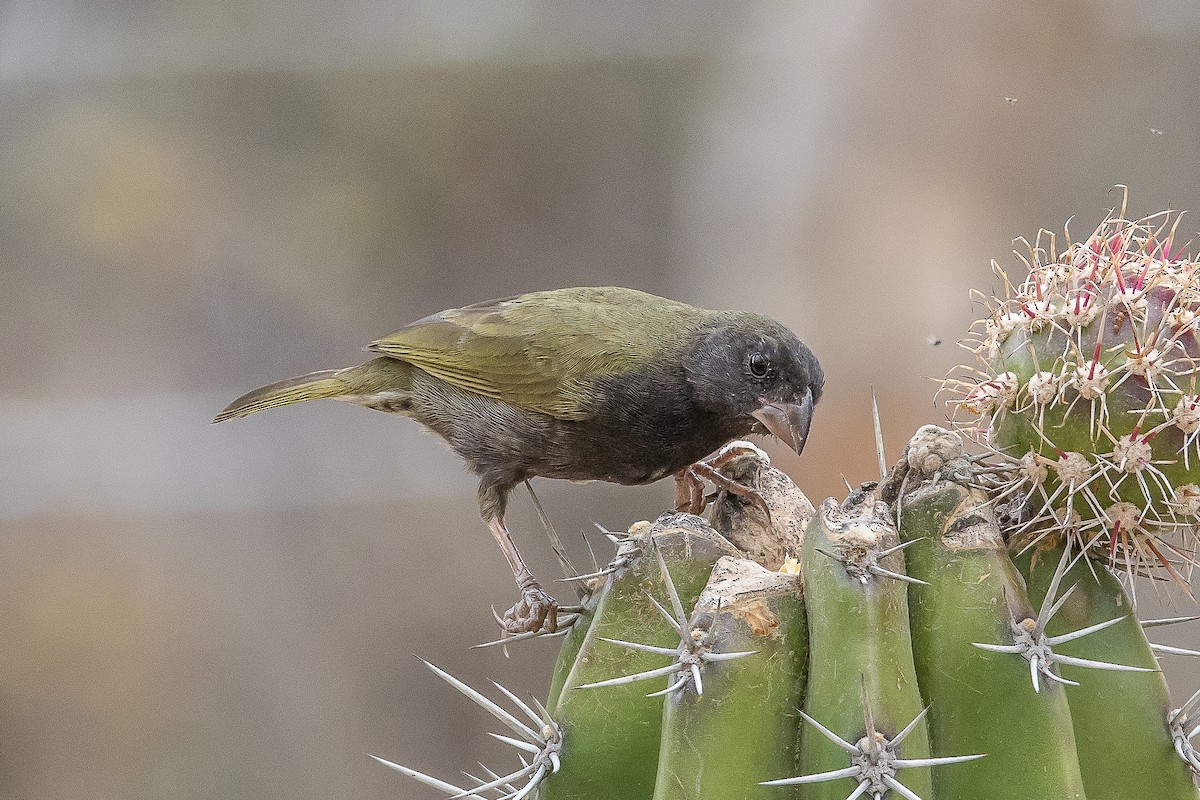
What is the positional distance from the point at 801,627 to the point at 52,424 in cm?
440

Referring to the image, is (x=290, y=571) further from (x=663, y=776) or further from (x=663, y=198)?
(x=663, y=776)

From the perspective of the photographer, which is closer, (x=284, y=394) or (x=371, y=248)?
(x=284, y=394)

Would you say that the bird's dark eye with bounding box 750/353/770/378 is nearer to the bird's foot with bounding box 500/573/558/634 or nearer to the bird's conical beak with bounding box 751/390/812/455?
the bird's conical beak with bounding box 751/390/812/455

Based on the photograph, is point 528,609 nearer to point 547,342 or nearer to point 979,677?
point 547,342

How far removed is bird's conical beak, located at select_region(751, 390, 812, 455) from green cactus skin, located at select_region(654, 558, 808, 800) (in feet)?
4.10

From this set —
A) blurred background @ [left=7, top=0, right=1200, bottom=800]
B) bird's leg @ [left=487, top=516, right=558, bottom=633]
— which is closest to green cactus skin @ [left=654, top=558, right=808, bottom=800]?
bird's leg @ [left=487, top=516, right=558, bottom=633]

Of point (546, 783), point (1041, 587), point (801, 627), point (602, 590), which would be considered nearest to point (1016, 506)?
point (1041, 587)

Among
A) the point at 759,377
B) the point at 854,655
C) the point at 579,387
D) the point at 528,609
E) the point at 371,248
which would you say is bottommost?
the point at 528,609

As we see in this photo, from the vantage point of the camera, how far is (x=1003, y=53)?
15.7 feet

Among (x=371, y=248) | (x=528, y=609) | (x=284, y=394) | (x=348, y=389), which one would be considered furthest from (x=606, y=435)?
(x=371, y=248)

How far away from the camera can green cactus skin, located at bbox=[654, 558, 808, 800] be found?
1.48 m

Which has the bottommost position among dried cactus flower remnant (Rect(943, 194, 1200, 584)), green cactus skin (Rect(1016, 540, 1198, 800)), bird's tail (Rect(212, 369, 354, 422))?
bird's tail (Rect(212, 369, 354, 422))

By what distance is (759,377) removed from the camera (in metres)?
2.83

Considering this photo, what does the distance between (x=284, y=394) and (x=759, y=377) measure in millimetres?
1393
